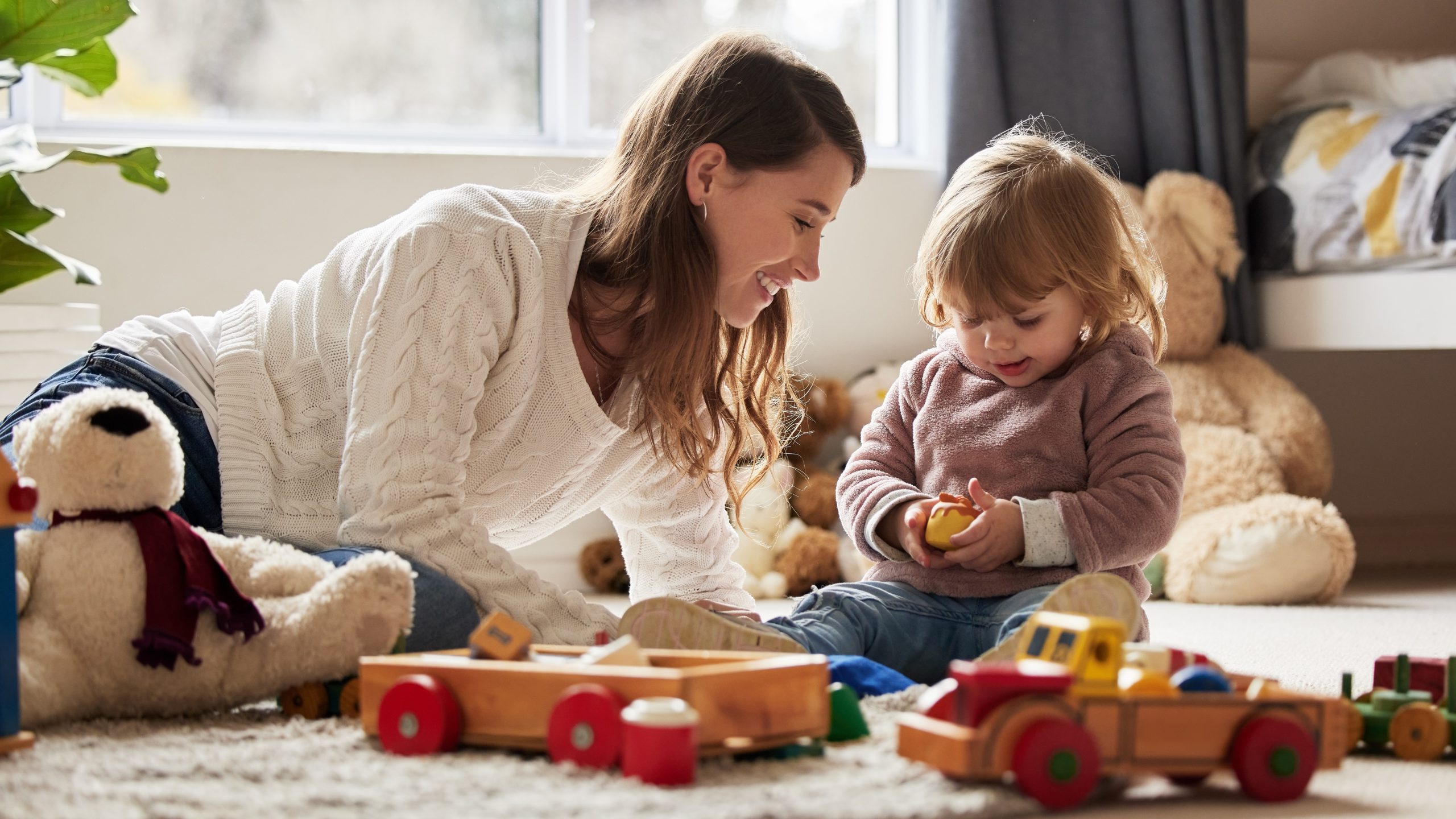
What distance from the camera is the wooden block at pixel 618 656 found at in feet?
2.75

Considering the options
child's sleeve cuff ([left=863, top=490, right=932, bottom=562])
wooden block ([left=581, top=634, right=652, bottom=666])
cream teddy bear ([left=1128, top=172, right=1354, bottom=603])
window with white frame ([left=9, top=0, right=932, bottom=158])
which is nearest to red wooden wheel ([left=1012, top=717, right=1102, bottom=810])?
wooden block ([left=581, top=634, right=652, bottom=666])

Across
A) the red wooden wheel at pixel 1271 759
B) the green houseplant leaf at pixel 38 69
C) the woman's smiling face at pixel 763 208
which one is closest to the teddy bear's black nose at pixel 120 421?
the green houseplant leaf at pixel 38 69

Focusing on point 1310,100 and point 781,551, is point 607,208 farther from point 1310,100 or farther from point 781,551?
point 1310,100

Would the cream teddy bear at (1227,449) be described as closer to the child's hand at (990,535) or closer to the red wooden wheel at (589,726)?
the child's hand at (990,535)

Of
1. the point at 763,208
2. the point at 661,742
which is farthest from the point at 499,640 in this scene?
the point at 763,208

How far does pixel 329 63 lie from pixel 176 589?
158 cm

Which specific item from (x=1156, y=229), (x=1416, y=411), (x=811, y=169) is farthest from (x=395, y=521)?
(x=1416, y=411)

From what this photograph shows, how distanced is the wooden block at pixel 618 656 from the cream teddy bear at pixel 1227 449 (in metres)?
1.44

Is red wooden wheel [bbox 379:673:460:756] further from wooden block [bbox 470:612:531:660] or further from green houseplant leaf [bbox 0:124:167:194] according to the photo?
green houseplant leaf [bbox 0:124:167:194]

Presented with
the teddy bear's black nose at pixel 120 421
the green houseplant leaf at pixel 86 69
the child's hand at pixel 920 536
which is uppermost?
the green houseplant leaf at pixel 86 69

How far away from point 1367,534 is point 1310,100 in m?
0.85

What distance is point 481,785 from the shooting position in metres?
0.76

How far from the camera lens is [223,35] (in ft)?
7.45

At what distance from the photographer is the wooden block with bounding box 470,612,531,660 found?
871mm
